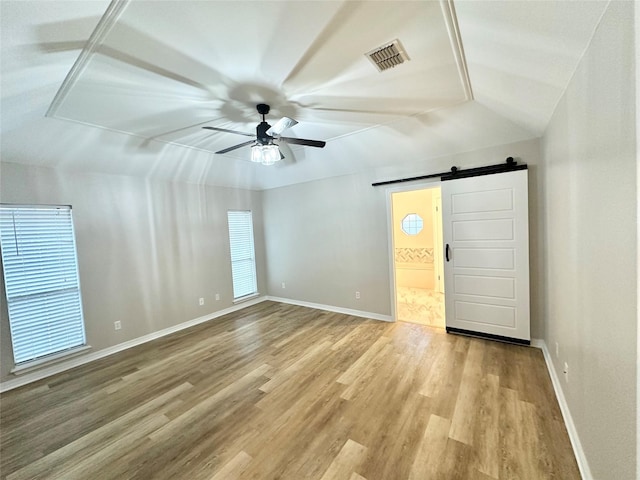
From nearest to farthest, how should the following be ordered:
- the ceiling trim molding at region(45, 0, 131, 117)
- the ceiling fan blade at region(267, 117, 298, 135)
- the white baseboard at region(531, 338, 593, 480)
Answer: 1. the ceiling trim molding at region(45, 0, 131, 117)
2. the white baseboard at region(531, 338, 593, 480)
3. the ceiling fan blade at region(267, 117, 298, 135)

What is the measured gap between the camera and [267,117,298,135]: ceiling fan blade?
2.16 meters

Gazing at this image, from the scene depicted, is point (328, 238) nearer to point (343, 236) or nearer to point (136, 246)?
point (343, 236)

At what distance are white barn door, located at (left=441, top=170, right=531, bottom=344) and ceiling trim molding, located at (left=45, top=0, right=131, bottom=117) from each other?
3641 millimetres

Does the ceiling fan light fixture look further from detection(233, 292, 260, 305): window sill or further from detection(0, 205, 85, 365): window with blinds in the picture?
detection(233, 292, 260, 305): window sill

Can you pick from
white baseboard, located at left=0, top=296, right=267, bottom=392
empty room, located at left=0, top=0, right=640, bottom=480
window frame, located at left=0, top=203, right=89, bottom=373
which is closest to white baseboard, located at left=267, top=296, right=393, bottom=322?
empty room, located at left=0, top=0, right=640, bottom=480

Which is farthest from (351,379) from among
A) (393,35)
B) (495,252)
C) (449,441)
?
(393,35)

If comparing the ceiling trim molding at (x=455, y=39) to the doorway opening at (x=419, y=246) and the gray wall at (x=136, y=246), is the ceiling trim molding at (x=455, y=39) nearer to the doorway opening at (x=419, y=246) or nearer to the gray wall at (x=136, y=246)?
the doorway opening at (x=419, y=246)

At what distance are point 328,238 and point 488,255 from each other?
8.56ft

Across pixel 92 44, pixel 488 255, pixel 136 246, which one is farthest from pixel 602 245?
pixel 136 246

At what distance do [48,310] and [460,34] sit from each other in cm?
514

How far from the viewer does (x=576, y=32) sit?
130 cm

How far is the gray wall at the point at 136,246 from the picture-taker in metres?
3.28

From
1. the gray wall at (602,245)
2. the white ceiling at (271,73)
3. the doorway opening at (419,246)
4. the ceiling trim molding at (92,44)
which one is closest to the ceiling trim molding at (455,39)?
the white ceiling at (271,73)

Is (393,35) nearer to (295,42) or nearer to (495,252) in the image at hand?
(295,42)
